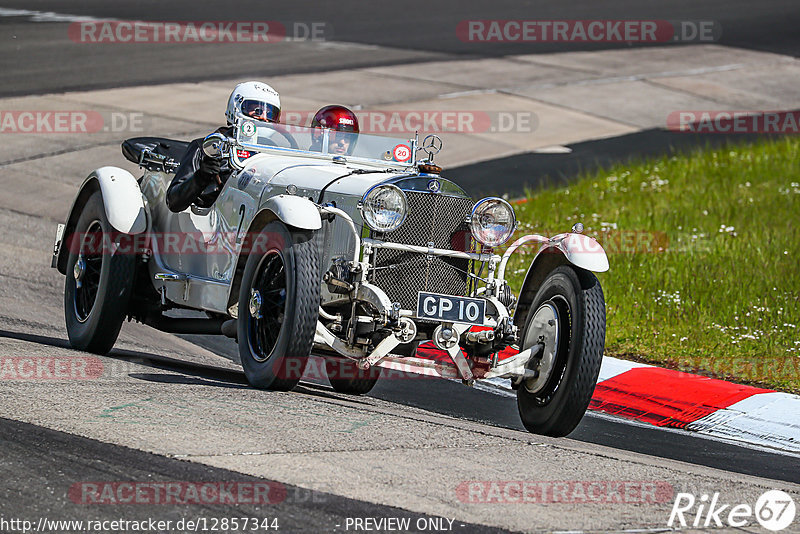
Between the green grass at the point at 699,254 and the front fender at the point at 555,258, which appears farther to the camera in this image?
the green grass at the point at 699,254

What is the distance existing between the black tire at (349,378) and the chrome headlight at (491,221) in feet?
5.66

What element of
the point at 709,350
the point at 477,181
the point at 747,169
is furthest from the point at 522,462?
the point at 747,169

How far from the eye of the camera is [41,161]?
1531 centimetres

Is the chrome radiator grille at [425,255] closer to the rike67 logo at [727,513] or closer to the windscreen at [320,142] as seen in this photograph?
the windscreen at [320,142]

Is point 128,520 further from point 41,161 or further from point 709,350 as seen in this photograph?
point 41,161

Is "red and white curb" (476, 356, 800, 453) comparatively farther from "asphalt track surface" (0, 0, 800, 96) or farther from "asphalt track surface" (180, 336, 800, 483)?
"asphalt track surface" (0, 0, 800, 96)

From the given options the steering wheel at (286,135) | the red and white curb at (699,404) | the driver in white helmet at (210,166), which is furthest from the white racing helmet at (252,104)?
the red and white curb at (699,404)

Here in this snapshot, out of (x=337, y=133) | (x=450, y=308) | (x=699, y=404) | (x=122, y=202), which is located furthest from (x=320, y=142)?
(x=699, y=404)

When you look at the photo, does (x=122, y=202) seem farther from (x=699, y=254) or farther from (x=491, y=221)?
(x=699, y=254)

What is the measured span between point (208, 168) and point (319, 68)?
14.1 metres

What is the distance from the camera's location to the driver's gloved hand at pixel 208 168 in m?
7.91

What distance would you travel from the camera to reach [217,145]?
7.94m

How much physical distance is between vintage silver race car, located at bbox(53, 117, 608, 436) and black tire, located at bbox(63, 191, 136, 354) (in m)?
0.51

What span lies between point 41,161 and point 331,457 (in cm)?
1082
